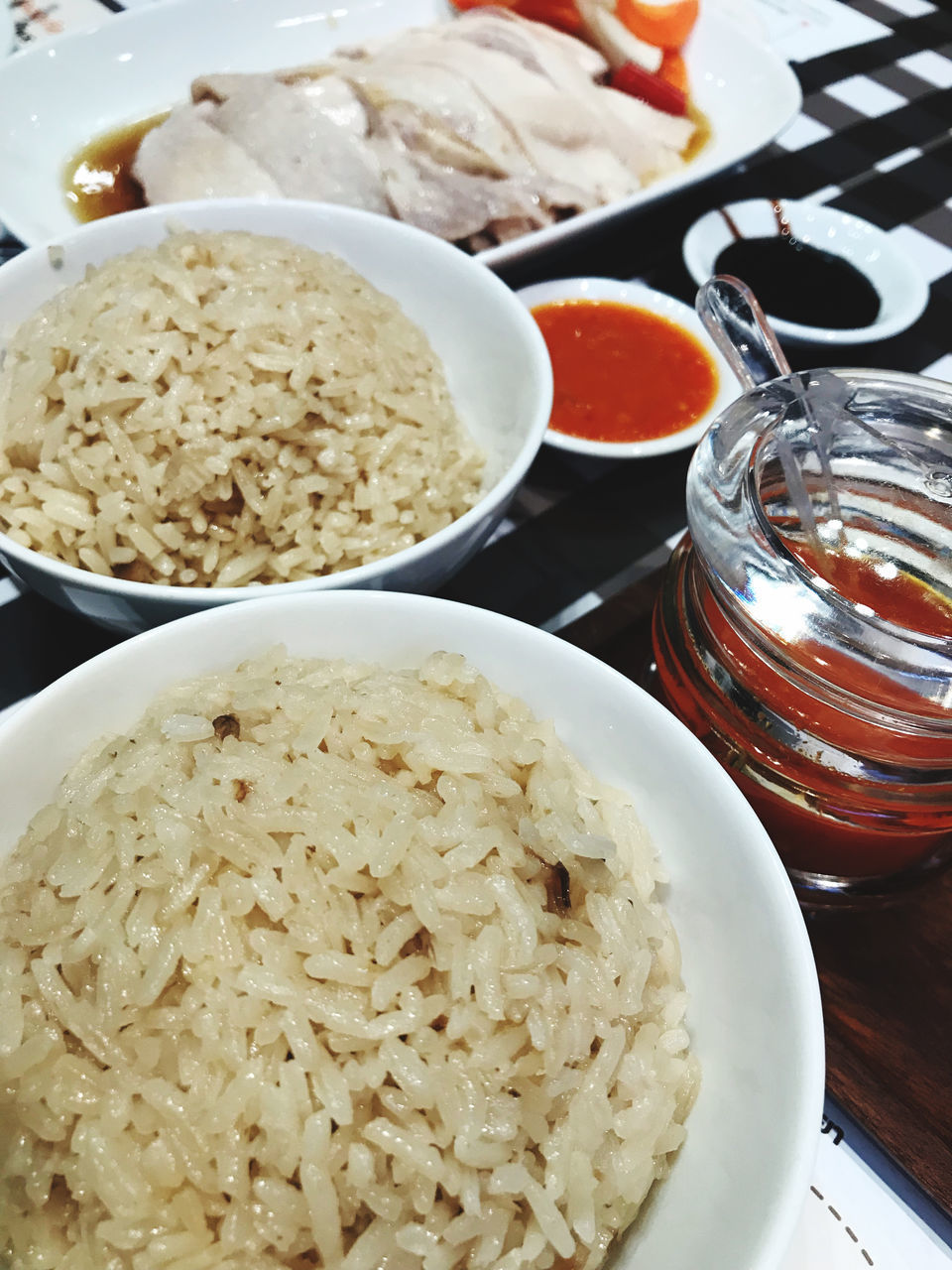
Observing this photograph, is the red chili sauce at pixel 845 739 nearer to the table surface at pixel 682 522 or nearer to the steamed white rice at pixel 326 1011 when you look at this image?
the table surface at pixel 682 522

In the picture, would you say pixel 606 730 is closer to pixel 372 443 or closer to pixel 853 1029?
pixel 853 1029

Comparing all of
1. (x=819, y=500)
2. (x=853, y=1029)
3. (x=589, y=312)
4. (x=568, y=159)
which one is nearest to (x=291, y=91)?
(x=568, y=159)

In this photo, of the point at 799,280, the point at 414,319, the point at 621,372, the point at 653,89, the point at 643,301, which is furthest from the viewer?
the point at 653,89

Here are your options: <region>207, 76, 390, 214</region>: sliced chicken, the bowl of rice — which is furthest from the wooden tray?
<region>207, 76, 390, 214</region>: sliced chicken

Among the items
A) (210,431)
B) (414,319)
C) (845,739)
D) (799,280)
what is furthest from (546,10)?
(845,739)

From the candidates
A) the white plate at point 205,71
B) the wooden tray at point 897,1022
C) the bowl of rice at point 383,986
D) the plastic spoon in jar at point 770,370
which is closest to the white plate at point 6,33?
the white plate at point 205,71

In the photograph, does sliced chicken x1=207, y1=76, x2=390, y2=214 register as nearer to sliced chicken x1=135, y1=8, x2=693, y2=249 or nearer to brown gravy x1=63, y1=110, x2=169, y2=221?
sliced chicken x1=135, y1=8, x2=693, y2=249

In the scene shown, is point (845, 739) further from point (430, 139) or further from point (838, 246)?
point (430, 139)

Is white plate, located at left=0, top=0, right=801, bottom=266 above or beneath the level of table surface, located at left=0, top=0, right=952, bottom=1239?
above
